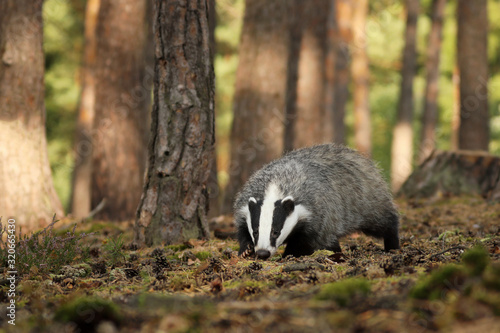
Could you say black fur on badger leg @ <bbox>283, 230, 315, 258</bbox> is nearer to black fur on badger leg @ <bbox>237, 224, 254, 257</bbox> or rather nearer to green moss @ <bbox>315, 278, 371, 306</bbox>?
black fur on badger leg @ <bbox>237, 224, 254, 257</bbox>

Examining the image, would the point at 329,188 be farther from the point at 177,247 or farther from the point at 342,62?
the point at 342,62

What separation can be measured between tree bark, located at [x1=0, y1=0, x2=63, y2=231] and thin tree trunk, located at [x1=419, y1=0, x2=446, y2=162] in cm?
1587

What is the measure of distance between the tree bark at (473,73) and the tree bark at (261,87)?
4.20 meters

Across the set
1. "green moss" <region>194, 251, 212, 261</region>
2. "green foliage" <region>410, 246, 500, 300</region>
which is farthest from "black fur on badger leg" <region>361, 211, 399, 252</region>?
"green foliage" <region>410, 246, 500, 300</region>

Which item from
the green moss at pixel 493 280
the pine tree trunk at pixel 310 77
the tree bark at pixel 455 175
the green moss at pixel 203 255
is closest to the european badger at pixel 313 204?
the green moss at pixel 203 255

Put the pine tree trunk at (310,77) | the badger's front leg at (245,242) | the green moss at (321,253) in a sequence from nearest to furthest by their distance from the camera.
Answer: the green moss at (321,253)
the badger's front leg at (245,242)
the pine tree trunk at (310,77)

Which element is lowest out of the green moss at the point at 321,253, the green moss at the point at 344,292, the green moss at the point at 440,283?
the green moss at the point at 321,253

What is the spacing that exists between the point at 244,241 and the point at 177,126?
1.40 metres

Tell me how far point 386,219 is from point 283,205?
1521 mm

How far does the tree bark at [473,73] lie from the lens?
37.9 ft

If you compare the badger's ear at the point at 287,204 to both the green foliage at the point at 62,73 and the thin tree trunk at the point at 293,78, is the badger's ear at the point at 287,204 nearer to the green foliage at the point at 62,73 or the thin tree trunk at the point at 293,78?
the thin tree trunk at the point at 293,78

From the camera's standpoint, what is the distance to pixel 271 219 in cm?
526

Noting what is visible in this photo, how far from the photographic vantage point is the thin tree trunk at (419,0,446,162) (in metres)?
21.4

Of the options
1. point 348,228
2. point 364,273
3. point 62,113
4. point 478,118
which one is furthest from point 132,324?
Result: point 62,113
